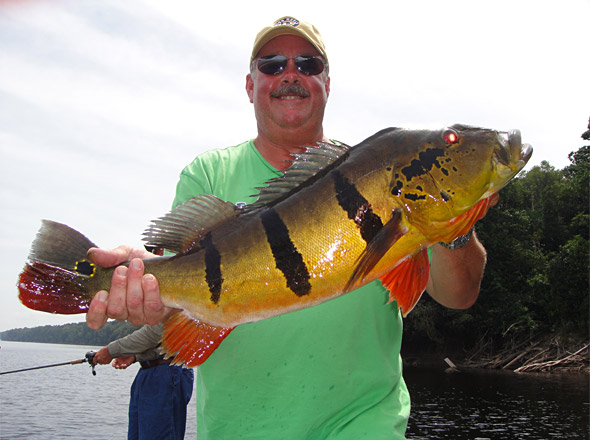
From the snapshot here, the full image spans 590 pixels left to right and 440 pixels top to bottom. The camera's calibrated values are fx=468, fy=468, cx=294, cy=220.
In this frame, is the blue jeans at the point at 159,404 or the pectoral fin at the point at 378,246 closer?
the pectoral fin at the point at 378,246

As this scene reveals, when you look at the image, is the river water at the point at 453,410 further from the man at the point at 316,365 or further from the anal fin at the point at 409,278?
the anal fin at the point at 409,278

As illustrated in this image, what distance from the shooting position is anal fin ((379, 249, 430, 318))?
251 cm

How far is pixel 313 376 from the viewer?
10.2ft

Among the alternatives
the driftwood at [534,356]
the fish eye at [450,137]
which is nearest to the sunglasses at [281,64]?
the fish eye at [450,137]

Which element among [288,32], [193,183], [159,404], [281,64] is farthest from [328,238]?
[159,404]

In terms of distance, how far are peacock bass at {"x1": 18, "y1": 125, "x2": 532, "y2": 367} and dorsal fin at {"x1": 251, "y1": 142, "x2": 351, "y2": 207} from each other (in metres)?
0.01

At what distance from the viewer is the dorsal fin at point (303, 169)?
267 centimetres

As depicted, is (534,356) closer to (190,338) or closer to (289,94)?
(289,94)

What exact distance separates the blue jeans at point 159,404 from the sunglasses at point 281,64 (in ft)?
16.4

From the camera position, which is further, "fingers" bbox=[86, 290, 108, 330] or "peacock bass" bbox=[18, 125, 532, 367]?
"fingers" bbox=[86, 290, 108, 330]

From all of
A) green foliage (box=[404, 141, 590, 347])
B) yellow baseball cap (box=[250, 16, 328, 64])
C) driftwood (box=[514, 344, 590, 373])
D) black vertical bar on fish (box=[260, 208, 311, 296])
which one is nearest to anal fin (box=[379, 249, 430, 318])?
black vertical bar on fish (box=[260, 208, 311, 296])

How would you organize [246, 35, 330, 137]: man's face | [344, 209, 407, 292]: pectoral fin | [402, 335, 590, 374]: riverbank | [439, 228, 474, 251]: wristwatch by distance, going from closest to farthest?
1. [344, 209, 407, 292]: pectoral fin
2. [439, 228, 474, 251]: wristwatch
3. [246, 35, 330, 137]: man's face
4. [402, 335, 590, 374]: riverbank

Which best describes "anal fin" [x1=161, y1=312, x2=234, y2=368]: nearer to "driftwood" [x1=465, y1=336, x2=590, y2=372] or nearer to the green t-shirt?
the green t-shirt

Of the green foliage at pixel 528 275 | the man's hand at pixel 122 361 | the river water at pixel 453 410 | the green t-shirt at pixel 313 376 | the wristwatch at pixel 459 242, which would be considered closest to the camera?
the wristwatch at pixel 459 242
